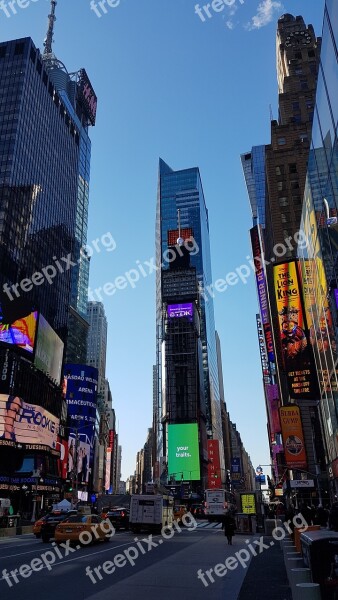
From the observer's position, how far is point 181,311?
164000mm

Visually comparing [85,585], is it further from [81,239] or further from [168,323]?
[81,239]

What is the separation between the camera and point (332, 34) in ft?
62.4

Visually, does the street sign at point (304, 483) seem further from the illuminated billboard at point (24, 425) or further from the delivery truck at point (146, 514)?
the illuminated billboard at point (24, 425)

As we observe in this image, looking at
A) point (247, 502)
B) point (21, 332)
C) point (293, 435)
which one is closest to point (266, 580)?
point (293, 435)

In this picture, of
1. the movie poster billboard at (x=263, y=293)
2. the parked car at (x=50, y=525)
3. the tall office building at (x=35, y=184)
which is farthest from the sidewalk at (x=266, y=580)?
the tall office building at (x=35, y=184)

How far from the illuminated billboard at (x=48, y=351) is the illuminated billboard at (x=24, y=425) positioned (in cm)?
799

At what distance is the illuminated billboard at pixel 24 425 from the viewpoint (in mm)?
58938

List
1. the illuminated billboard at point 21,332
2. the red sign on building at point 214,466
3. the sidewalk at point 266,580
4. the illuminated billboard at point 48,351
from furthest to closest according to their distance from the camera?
1. the red sign on building at point 214,466
2. the illuminated billboard at point 48,351
3. the illuminated billboard at point 21,332
4. the sidewalk at point 266,580

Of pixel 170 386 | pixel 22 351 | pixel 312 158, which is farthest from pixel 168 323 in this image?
pixel 312 158

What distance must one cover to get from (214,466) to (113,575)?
16590 centimetres

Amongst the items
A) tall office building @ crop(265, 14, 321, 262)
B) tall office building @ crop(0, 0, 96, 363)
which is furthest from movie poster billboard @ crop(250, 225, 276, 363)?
tall office building @ crop(0, 0, 96, 363)

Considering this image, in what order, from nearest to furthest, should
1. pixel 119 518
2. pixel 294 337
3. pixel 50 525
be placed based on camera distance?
pixel 50 525
pixel 119 518
pixel 294 337

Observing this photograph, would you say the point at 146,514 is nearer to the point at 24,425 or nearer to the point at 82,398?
the point at 24,425

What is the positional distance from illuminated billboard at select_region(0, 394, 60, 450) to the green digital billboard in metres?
75.3
